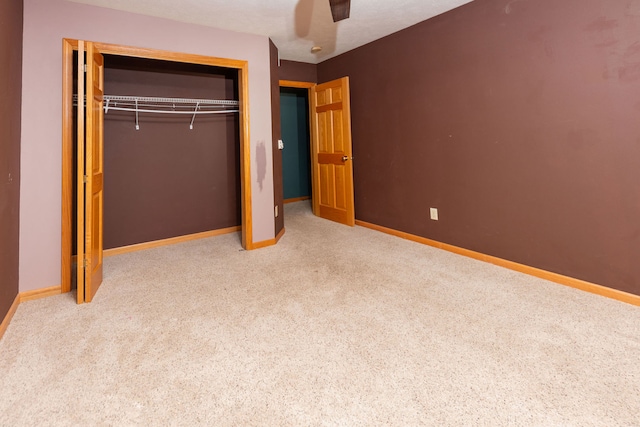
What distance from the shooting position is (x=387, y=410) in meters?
1.35

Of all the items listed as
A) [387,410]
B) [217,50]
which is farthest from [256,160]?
[387,410]

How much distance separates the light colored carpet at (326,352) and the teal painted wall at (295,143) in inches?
163

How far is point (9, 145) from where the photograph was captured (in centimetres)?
217

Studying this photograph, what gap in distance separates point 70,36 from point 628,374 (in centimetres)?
420

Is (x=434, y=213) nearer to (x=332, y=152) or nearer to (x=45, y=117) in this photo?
(x=332, y=152)

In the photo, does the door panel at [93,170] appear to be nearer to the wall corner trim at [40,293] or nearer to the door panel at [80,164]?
the door panel at [80,164]

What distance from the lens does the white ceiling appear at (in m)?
2.83

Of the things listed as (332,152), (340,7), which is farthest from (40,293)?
(332,152)

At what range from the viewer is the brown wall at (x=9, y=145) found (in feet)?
6.65

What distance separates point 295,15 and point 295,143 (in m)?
3.82

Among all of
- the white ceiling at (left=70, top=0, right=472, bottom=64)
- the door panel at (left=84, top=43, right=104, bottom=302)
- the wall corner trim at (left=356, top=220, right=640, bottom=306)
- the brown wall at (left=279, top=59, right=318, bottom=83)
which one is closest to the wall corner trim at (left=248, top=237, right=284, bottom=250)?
the door panel at (left=84, top=43, right=104, bottom=302)

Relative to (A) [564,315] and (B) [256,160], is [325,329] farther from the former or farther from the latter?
(B) [256,160]

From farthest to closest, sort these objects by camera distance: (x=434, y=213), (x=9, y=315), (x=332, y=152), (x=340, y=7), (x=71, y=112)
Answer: (x=332, y=152) → (x=434, y=213) → (x=71, y=112) → (x=9, y=315) → (x=340, y=7)

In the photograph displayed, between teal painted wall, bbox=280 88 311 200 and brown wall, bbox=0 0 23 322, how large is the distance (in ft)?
15.2
